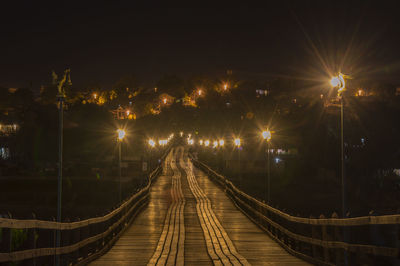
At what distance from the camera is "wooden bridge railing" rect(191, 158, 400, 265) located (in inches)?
349

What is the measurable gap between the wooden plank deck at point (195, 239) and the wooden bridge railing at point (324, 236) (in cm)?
51

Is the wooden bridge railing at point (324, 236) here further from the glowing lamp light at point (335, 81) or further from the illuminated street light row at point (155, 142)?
the illuminated street light row at point (155, 142)

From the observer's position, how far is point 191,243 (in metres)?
16.9

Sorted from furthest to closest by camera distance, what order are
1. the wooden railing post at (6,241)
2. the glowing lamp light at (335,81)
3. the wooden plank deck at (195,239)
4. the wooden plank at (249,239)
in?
1. the wooden plank at (249,239)
2. the wooden plank deck at (195,239)
3. the glowing lamp light at (335,81)
4. the wooden railing post at (6,241)

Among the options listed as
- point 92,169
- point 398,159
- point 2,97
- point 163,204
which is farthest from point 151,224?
point 2,97

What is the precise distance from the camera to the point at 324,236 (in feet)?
40.9

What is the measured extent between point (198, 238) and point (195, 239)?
0.30 metres

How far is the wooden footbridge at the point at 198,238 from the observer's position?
9.92 metres

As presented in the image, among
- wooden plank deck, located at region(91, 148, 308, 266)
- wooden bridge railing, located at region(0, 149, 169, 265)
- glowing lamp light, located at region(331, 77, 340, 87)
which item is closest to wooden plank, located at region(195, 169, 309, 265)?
wooden plank deck, located at region(91, 148, 308, 266)

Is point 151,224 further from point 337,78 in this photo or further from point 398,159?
point 398,159

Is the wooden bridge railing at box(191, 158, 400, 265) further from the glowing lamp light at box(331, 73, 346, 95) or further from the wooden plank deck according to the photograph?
the glowing lamp light at box(331, 73, 346, 95)

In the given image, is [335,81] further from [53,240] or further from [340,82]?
[53,240]

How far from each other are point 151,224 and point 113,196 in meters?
35.1

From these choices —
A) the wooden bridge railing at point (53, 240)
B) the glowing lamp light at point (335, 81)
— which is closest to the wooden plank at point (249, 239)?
the wooden bridge railing at point (53, 240)
